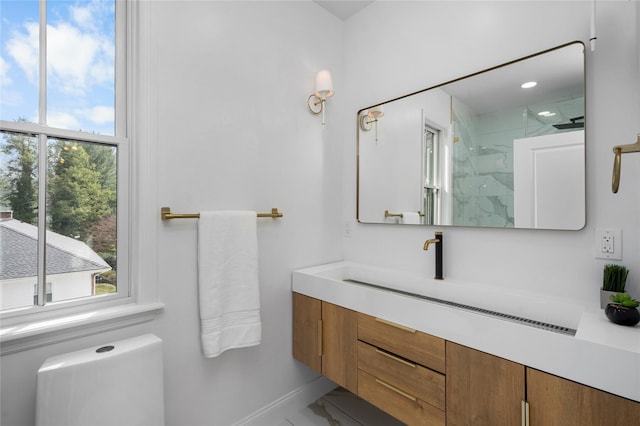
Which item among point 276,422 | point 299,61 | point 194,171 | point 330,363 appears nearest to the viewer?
point 194,171

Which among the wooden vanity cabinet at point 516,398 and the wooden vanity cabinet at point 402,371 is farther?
the wooden vanity cabinet at point 402,371

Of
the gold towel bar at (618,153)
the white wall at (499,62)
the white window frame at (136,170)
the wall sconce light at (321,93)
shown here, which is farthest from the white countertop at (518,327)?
the wall sconce light at (321,93)

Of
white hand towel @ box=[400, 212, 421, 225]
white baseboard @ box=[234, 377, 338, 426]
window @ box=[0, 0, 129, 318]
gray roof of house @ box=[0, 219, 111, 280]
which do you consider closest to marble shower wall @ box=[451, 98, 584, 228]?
white hand towel @ box=[400, 212, 421, 225]

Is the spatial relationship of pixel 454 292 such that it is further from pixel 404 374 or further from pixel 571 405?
pixel 571 405

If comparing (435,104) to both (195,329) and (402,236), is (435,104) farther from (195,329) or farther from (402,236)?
(195,329)

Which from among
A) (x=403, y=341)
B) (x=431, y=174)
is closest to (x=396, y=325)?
(x=403, y=341)

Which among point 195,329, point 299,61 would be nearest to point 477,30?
point 299,61

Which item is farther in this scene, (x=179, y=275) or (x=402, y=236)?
(x=402, y=236)

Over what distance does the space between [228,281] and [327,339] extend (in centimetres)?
64

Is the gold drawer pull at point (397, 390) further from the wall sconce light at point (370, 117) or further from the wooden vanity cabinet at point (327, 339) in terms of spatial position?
the wall sconce light at point (370, 117)

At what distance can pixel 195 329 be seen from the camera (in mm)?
1535

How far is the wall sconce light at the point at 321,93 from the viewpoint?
1.93 m

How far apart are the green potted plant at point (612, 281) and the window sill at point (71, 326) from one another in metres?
1.83

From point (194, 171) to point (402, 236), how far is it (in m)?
1.25
